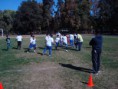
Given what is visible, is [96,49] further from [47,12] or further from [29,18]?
[47,12]

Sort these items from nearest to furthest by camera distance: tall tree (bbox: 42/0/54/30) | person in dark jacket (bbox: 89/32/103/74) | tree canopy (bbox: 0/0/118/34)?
person in dark jacket (bbox: 89/32/103/74) → tree canopy (bbox: 0/0/118/34) → tall tree (bbox: 42/0/54/30)

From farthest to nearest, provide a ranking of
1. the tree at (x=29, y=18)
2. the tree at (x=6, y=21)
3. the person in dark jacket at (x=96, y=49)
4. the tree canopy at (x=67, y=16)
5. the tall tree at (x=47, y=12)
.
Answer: the tree at (x=6, y=21) < the tall tree at (x=47, y=12) < the tree at (x=29, y=18) < the tree canopy at (x=67, y=16) < the person in dark jacket at (x=96, y=49)

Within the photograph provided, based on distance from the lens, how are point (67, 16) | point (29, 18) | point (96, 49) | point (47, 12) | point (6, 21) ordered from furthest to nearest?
point (6, 21)
point (47, 12)
point (29, 18)
point (67, 16)
point (96, 49)

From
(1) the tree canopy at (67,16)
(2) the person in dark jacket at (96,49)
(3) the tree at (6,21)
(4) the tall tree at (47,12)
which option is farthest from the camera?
(3) the tree at (6,21)

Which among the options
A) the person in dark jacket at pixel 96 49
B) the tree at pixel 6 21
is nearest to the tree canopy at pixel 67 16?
the tree at pixel 6 21

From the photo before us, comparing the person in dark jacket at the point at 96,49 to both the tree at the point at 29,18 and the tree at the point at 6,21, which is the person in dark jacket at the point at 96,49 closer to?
the tree at the point at 29,18

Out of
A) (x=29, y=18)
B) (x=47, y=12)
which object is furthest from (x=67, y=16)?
(x=29, y=18)

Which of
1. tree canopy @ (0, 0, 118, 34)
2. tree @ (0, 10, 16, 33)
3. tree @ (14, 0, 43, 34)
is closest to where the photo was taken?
tree canopy @ (0, 0, 118, 34)

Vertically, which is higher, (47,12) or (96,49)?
(47,12)

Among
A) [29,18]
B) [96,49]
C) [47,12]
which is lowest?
[96,49]

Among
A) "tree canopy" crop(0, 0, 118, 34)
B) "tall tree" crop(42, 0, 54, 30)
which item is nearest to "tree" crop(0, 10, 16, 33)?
"tree canopy" crop(0, 0, 118, 34)

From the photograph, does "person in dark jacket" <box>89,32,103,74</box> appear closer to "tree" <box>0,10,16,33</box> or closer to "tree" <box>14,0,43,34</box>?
"tree" <box>14,0,43,34</box>

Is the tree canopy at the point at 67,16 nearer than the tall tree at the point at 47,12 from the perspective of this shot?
Yes

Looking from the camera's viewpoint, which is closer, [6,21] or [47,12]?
[47,12]
